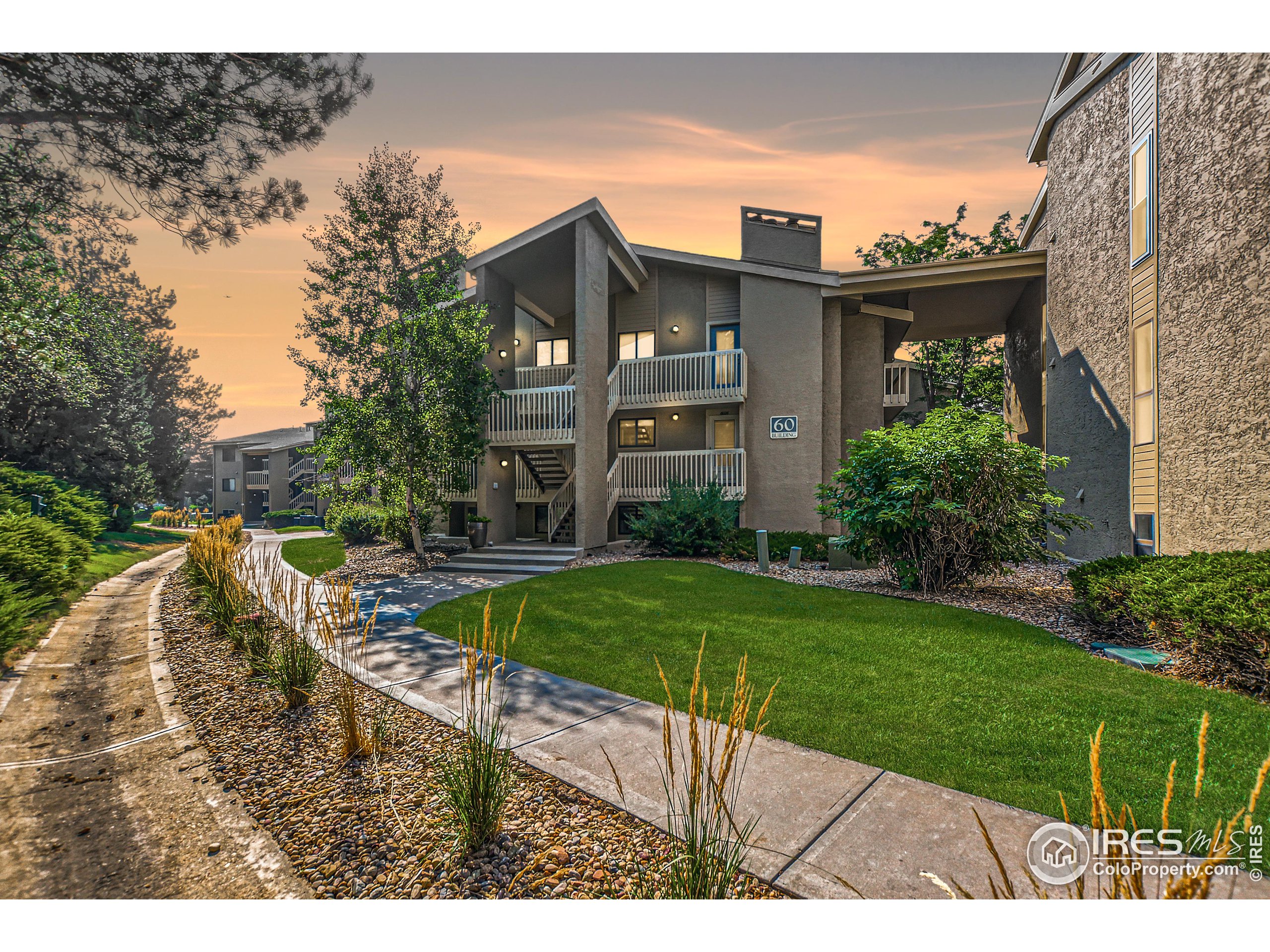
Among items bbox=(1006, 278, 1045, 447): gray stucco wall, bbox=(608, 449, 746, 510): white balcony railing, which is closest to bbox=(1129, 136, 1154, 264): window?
bbox=(1006, 278, 1045, 447): gray stucco wall

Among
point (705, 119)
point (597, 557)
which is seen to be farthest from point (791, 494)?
point (705, 119)

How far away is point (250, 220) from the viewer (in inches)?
195

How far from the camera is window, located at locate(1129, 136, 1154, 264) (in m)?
7.34

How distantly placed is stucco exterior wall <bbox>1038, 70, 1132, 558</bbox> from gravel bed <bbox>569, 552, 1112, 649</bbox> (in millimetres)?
1628

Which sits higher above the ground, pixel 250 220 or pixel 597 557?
pixel 250 220

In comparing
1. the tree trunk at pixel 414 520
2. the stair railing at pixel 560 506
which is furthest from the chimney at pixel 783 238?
the tree trunk at pixel 414 520

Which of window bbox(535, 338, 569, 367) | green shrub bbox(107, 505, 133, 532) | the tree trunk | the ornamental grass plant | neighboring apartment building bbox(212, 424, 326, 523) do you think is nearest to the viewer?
the ornamental grass plant

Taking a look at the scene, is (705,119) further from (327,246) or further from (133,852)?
(327,246)

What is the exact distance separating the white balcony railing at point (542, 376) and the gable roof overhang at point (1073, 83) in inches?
412

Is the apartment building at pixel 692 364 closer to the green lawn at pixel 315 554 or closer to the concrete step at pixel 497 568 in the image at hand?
the concrete step at pixel 497 568

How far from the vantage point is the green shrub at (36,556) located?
4805 mm

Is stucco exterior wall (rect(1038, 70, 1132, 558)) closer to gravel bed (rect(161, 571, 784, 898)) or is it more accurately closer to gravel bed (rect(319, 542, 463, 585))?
gravel bed (rect(161, 571, 784, 898))

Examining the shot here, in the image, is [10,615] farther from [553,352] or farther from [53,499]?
[553,352]
